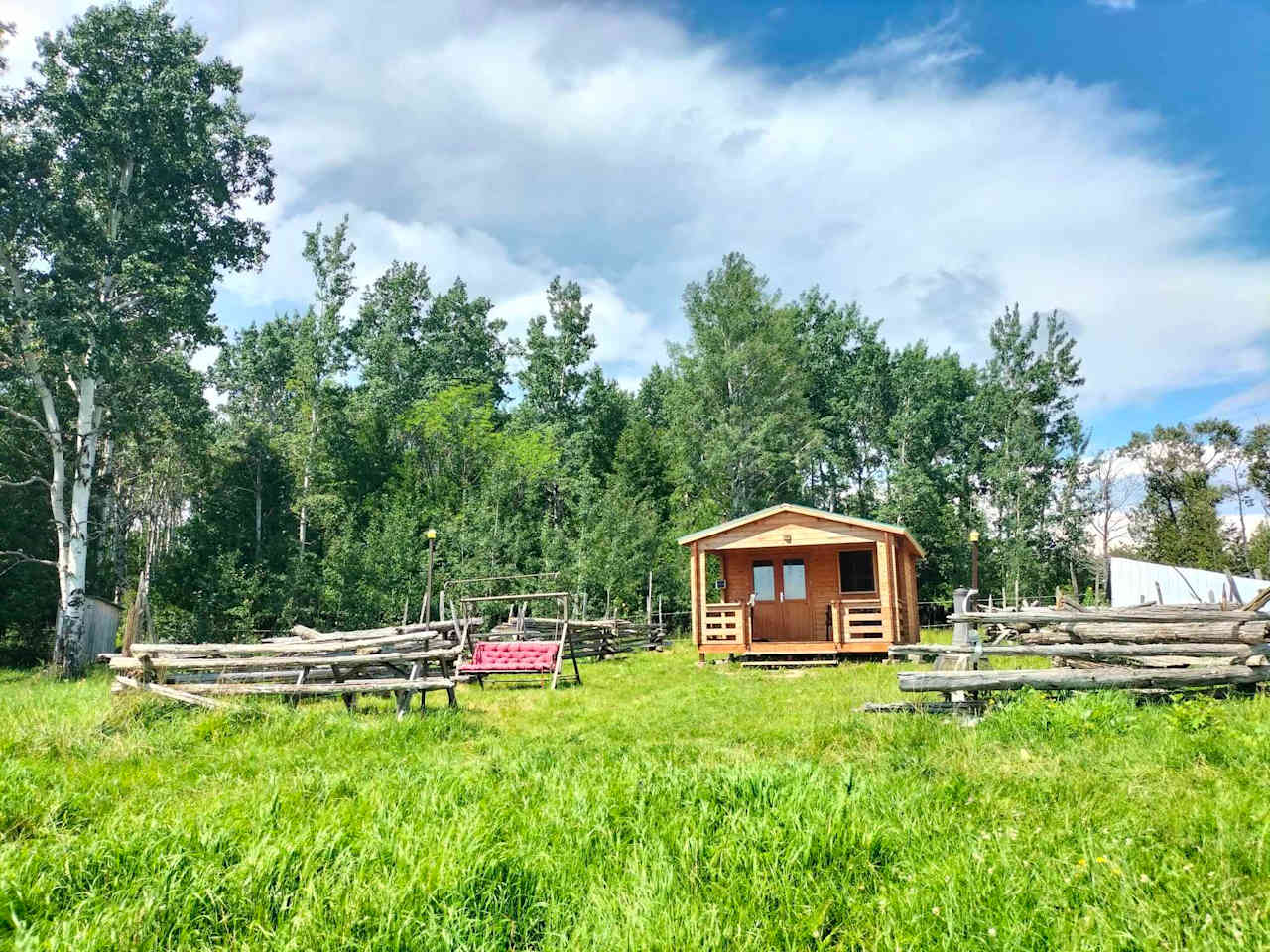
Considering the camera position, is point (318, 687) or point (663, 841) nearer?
point (663, 841)

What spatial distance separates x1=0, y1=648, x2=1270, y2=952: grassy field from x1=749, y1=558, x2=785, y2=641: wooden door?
13.7 metres

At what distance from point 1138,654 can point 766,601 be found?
41.9ft

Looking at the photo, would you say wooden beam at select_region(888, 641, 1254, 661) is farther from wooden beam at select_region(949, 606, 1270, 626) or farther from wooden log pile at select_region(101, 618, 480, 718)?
wooden log pile at select_region(101, 618, 480, 718)

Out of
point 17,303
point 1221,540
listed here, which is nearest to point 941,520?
point 1221,540

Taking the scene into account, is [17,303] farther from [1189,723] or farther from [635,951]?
[1189,723]

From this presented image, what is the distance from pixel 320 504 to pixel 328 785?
31.9 m

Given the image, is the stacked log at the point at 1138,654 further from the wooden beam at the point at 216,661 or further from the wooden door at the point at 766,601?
the wooden door at the point at 766,601

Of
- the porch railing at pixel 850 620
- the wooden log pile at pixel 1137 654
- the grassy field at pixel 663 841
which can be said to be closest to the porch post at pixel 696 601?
the porch railing at pixel 850 620

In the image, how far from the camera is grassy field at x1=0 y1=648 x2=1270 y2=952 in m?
3.42

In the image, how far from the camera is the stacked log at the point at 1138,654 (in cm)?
830

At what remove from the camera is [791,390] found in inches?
1475

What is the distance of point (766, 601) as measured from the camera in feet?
70.2

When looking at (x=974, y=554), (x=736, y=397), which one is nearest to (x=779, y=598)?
(x=974, y=554)

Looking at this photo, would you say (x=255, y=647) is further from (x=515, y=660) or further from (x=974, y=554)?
(x=974, y=554)
